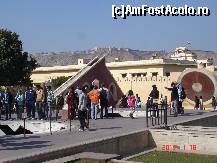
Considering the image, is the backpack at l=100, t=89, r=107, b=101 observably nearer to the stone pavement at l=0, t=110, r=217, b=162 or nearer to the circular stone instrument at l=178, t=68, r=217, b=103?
the stone pavement at l=0, t=110, r=217, b=162

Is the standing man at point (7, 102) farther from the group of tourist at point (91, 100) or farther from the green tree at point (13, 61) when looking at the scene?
the green tree at point (13, 61)

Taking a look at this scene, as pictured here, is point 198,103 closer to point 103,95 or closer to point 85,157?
point 103,95

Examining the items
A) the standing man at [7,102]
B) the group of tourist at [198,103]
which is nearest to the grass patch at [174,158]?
Answer: the standing man at [7,102]

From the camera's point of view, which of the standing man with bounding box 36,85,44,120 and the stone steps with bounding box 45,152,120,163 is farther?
the standing man with bounding box 36,85,44,120

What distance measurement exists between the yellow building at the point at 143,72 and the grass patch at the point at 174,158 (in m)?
31.7

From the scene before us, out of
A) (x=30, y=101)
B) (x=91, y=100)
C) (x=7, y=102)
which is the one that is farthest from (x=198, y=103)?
(x=7, y=102)

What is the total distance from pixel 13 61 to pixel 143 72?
Answer: 56.4 feet

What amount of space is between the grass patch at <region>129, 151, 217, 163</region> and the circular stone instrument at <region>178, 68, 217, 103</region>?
67.4 feet

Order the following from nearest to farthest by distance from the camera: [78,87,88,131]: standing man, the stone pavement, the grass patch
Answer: the stone pavement < the grass patch < [78,87,88,131]: standing man

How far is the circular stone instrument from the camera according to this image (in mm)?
33406

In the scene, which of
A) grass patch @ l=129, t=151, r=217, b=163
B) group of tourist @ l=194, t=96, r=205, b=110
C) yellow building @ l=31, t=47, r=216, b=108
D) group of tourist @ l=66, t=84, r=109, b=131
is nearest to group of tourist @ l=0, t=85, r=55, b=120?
group of tourist @ l=66, t=84, r=109, b=131

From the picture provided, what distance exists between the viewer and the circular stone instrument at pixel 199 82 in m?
33.4

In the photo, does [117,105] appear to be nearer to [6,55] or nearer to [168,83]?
[168,83]

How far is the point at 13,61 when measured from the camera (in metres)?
52.0
